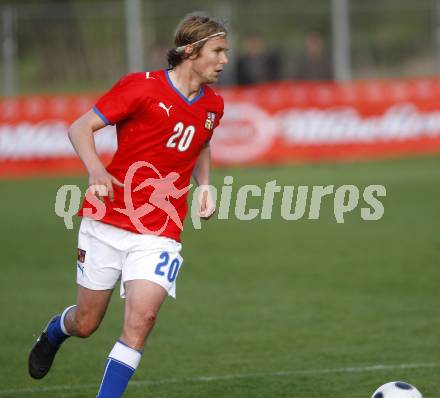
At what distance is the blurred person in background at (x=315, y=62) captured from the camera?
2291cm

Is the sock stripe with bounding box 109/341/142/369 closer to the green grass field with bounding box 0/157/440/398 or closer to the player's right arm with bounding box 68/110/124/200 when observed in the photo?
the player's right arm with bounding box 68/110/124/200

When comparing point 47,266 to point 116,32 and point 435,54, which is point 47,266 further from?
point 435,54

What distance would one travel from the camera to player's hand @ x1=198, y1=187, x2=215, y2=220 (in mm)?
6312

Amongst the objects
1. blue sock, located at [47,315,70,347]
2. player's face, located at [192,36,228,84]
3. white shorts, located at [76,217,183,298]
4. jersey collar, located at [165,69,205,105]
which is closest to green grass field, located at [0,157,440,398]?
blue sock, located at [47,315,70,347]

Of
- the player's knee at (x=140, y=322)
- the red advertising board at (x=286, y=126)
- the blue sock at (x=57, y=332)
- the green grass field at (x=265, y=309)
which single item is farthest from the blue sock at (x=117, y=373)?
the red advertising board at (x=286, y=126)

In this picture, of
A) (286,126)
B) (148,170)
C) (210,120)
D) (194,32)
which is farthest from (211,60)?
(286,126)

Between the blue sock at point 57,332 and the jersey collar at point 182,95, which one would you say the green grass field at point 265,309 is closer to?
the blue sock at point 57,332

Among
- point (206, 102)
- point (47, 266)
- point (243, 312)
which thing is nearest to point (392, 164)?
point (47, 266)

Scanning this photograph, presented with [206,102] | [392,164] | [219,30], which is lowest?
[392,164]

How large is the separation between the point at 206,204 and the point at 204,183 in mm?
179

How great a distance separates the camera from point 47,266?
1156cm

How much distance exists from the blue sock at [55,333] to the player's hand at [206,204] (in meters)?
1.14

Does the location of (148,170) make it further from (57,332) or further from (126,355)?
(57,332)

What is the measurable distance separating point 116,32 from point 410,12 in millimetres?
7268
